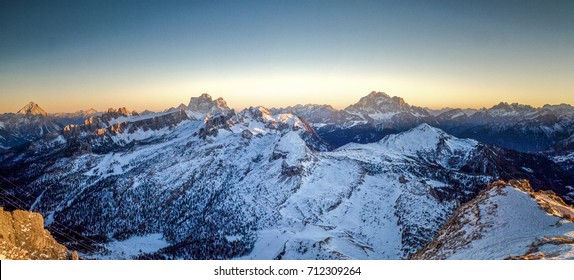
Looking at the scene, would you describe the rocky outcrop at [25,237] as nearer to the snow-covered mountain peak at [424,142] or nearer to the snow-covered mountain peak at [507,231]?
the snow-covered mountain peak at [507,231]

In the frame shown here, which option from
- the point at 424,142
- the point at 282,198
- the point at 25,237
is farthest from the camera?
the point at 424,142

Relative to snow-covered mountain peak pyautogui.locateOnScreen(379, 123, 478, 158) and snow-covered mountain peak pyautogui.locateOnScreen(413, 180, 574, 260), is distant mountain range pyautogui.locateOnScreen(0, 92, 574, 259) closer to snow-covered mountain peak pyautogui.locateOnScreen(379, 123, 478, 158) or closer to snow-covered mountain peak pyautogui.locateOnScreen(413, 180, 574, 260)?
snow-covered mountain peak pyautogui.locateOnScreen(413, 180, 574, 260)

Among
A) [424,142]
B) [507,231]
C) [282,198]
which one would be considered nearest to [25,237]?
[507,231]

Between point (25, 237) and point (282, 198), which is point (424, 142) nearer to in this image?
point (282, 198)

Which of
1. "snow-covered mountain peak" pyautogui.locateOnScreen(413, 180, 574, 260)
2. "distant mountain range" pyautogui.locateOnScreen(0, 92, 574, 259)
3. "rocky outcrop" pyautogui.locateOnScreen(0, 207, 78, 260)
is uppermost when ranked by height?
"snow-covered mountain peak" pyautogui.locateOnScreen(413, 180, 574, 260)

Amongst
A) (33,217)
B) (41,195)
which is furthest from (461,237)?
(41,195)

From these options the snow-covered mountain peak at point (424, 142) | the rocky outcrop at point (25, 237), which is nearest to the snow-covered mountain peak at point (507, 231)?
the rocky outcrop at point (25, 237)

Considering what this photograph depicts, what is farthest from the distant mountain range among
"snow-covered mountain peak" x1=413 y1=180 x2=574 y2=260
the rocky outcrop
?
the rocky outcrop

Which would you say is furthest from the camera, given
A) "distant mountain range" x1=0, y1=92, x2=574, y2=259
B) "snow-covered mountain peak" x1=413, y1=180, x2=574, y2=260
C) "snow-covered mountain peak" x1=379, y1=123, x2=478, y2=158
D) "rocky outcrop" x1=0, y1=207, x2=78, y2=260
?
"snow-covered mountain peak" x1=379, y1=123, x2=478, y2=158
